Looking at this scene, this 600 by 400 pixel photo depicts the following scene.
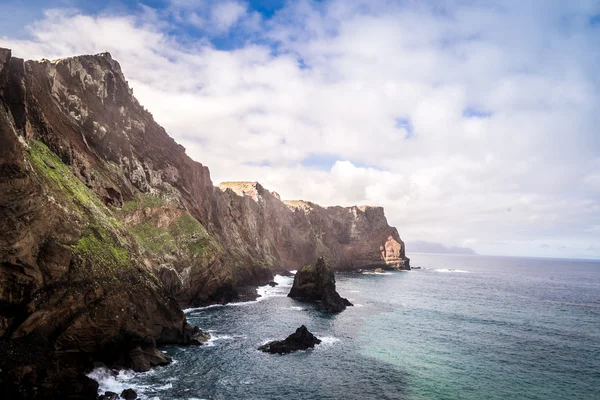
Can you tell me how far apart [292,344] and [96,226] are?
3145 centimetres

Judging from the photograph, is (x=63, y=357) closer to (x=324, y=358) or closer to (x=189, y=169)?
A: (x=324, y=358)

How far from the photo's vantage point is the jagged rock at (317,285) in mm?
88688

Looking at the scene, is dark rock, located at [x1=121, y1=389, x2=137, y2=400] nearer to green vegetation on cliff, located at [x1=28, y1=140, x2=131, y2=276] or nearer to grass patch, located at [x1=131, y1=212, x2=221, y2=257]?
green vegetation on cliff, located at [x1=28, y1=140, x2=131, y2=276]

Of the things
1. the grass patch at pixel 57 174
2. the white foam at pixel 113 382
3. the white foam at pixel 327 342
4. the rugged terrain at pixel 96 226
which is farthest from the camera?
the white foam at pixel 327 342

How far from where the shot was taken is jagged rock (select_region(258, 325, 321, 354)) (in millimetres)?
51406

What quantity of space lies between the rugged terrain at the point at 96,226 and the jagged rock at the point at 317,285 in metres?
16.0

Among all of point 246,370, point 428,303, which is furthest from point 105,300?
point 428,303

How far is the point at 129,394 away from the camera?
34.3 m

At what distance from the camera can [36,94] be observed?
56.3m

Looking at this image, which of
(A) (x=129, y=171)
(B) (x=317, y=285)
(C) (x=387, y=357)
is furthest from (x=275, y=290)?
(C) (x=387, y=357)

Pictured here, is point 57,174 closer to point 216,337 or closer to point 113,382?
point 113,382

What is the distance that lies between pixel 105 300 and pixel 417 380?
123ft

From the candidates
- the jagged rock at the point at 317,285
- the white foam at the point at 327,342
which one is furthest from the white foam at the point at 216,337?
the jagged rock at the point at 317,285

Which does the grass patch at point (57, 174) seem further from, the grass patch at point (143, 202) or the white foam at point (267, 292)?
the white foam at point (267, 292)
